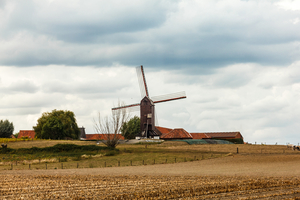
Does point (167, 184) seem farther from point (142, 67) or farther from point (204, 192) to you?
point (142, 67)

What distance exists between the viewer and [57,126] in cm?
9619

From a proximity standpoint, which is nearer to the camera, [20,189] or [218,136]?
[20,189]

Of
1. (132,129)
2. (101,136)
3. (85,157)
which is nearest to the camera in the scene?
(85,157)

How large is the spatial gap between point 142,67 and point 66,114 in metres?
31.1

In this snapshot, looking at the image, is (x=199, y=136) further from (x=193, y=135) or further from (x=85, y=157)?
(x=85, y=157)

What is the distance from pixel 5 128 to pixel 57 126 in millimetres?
16062

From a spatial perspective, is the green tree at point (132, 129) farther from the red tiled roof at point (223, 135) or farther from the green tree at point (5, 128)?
the green tree at point (5, 128)

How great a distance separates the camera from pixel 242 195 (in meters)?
17.9

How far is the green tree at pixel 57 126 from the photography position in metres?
96.9

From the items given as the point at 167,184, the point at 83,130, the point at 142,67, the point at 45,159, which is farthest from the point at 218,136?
the point at 167,184

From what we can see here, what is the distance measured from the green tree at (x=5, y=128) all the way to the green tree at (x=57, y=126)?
24.7 ft

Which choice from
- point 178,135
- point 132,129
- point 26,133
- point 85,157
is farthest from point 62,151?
point 26,133

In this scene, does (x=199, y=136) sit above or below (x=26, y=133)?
below

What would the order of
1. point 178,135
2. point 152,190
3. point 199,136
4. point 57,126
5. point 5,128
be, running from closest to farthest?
point 152,190 < point 178,135 < point 57,126 < point 5,128 < point 199,136
